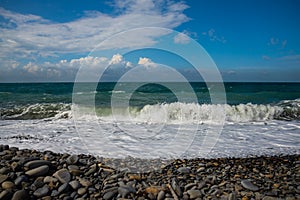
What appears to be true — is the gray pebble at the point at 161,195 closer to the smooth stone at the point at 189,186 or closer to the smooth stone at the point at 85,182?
the smooth stone at the point at 189,186

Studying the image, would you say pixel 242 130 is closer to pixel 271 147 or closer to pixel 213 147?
pixel 271 147

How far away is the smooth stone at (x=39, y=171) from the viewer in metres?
3.36

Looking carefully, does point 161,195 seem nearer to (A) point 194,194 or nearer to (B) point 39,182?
(A) point 194,194

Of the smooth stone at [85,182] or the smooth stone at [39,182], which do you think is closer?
the smooth stone at [39,182]

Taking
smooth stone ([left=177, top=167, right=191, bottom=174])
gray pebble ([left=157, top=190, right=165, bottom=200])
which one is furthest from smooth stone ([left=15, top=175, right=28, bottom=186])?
smooth stone ([left=177, top=167, right=191, bottom=174])

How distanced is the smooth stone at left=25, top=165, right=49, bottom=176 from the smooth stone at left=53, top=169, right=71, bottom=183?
141mm

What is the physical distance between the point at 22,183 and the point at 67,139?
3.34m

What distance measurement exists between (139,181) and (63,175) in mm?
1041

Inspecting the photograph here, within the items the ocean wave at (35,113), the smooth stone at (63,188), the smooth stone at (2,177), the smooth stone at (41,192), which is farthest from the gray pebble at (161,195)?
the ocean wave at (35,113)

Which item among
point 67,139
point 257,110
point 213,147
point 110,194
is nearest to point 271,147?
point 213,147

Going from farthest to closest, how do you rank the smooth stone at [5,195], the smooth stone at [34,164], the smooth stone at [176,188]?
the smooth stone at [34,164]
the smooth stone at [176,188]
the smooth stone at [5,195]

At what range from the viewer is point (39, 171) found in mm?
3414

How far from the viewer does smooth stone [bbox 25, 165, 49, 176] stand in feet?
11.0

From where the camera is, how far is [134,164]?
170 inches
